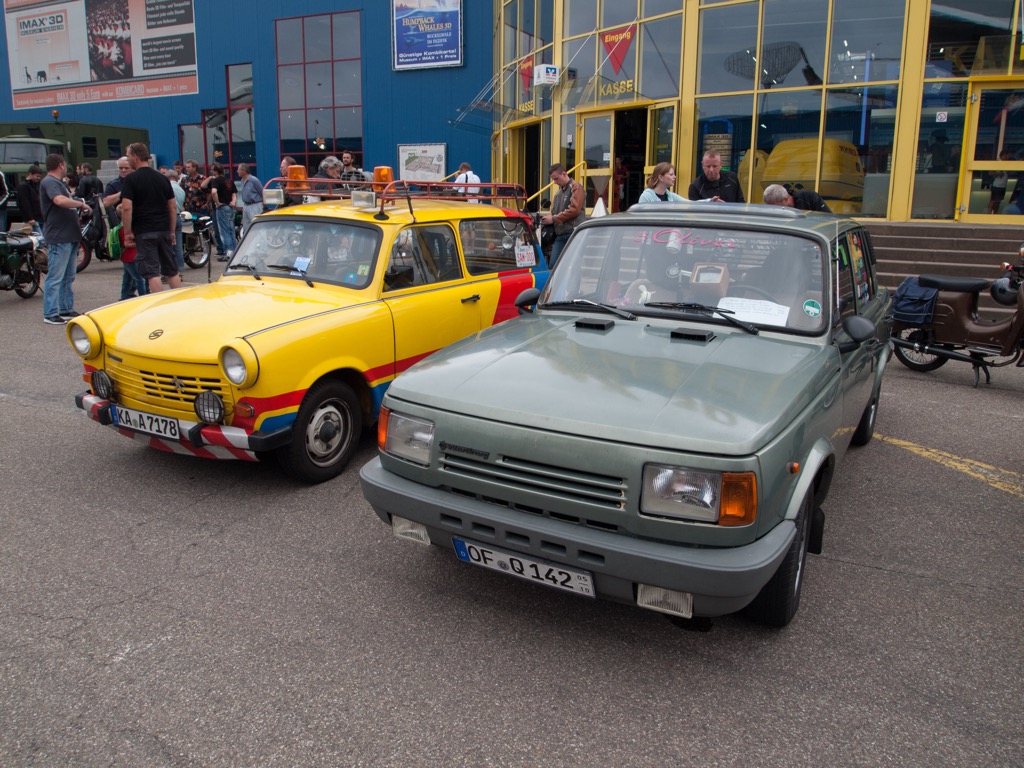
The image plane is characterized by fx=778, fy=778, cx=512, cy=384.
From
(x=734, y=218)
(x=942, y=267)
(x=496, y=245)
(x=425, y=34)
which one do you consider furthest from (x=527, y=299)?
(x=425, y=34)

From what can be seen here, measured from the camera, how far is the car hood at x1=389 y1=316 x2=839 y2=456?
2764 mm

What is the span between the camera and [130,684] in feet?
9.34

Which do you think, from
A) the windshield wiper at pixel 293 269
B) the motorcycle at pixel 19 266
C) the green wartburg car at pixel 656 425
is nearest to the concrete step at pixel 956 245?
the green wartburg car at pixel 656 425

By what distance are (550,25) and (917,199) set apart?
29.8 ft

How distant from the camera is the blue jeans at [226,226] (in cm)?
1574

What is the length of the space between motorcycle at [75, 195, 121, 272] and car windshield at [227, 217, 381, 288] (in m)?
9.65

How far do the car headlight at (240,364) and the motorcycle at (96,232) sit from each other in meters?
11.4

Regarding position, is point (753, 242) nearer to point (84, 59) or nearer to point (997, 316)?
point (997, 316)

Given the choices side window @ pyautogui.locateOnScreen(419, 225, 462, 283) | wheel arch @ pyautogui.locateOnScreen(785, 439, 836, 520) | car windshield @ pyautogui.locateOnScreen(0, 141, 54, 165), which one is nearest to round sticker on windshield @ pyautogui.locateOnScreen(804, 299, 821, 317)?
wheel arch @ pyautogui.locateOnScreen(785, 439, 836, 520)

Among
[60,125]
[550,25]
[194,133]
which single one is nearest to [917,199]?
[550,25]

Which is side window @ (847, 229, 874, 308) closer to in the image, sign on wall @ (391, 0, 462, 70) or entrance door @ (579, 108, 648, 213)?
entrance door @ (579, 108, 648, 213)

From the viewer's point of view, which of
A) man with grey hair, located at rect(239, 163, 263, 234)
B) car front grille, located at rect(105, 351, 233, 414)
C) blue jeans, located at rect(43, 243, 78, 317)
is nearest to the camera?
car front grille, located at rect(105, 351, 233, 414)

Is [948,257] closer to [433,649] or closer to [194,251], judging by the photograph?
[433,649]

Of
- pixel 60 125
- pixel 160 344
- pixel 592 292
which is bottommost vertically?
pixel 160 344
